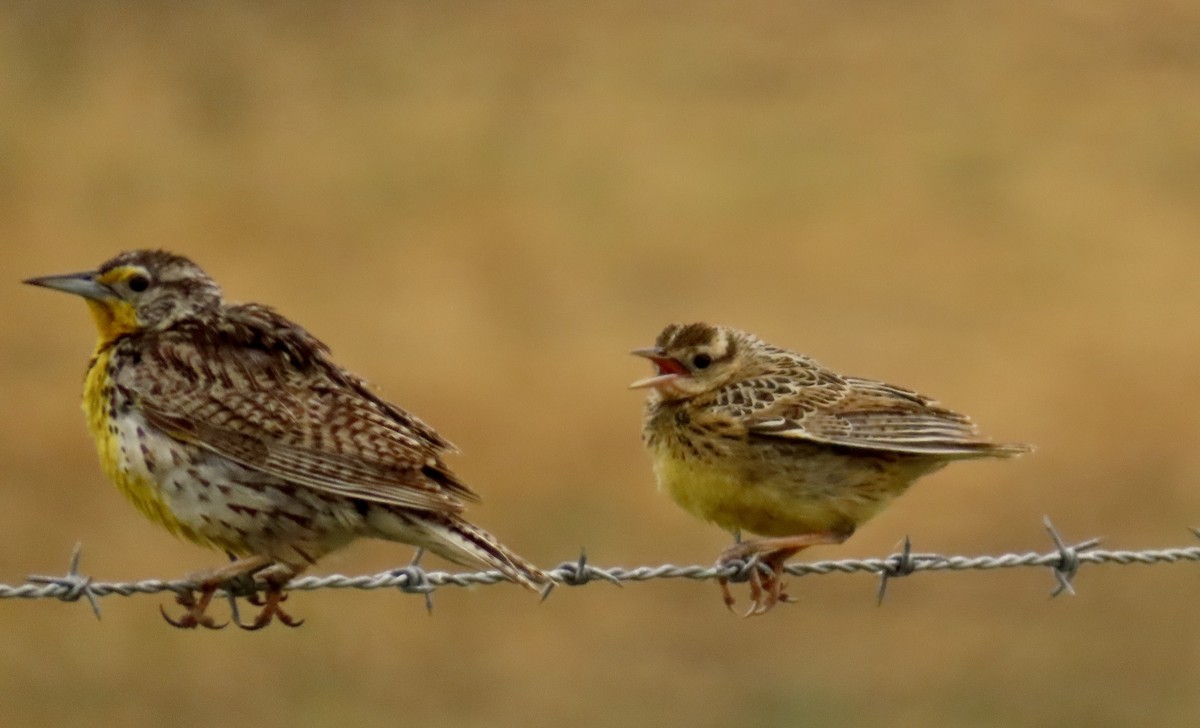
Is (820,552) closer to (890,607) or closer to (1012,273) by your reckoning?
(890,607)

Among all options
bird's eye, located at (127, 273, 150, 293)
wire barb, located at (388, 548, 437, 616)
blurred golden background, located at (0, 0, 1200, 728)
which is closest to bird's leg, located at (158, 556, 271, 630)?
wire barb, located at (388, 548, 437, 616)

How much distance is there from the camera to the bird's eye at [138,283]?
8984mm

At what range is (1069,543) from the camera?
18.9 m

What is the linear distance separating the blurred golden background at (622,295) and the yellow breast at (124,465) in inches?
282

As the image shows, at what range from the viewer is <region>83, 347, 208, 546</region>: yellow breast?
8.45 metres

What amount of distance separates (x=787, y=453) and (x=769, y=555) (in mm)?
425

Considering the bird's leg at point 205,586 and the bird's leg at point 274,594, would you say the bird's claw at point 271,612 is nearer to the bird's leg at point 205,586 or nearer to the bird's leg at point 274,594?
the bird's leg at point 274,594

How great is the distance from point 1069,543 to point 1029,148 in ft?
39.8

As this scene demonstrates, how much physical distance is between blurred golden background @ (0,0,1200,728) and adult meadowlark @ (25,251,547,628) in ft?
23.4

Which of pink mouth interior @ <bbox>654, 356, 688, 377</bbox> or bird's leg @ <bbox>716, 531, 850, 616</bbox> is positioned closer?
bird's leg @ <bbox>716, 531, 850, 616</bbox>

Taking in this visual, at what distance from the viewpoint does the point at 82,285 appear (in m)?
8.90

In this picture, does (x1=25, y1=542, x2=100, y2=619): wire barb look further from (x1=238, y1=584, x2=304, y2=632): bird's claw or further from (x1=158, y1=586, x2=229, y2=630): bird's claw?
(x1=238, y1=584, x2=304, y2=632): bird's claw

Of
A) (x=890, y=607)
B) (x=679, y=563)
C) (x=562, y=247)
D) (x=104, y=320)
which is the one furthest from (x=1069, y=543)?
(x=104, y=320)

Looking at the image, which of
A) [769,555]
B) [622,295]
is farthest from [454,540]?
[622,295]
